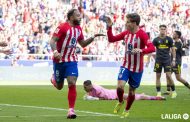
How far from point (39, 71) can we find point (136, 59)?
67.0 ft

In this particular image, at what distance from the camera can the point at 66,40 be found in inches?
602

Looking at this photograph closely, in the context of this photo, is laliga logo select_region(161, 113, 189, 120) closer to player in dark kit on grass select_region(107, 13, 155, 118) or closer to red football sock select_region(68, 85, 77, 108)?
player in dark kit on grass select_region(107, 13, 155, 118)

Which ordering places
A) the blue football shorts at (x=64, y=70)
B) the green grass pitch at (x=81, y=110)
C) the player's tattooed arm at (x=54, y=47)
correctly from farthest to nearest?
the blue football shorts at (x=64, y=70), the player's tattooed arm at (x=54, y=47), the green grass pitch at (x=81, y=110)

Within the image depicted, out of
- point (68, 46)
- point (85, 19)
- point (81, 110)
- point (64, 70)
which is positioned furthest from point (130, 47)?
point (85, 19)

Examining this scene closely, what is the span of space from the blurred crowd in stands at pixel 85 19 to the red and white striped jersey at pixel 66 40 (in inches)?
858

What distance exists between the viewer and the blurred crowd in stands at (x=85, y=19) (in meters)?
40.6

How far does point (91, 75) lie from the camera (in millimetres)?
35750

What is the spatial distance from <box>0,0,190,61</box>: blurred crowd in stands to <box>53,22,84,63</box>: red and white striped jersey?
71.5 ft

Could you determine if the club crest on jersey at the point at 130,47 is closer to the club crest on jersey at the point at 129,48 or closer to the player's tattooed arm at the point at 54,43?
the club crest on jersey at the point at 129,48

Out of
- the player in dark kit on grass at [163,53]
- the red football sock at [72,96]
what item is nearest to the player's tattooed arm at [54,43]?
the red football sock at [72,96]

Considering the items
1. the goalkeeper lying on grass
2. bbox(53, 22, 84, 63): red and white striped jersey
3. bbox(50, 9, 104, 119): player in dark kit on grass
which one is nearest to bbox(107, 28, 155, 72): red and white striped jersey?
bbox(50, 9, 104, 119): player in dark kit on grass

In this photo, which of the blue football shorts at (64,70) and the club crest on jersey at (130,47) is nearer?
the blue football shorts at (64,70)

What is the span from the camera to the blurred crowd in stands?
133 ft

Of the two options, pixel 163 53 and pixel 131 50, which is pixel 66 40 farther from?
pixel 163 53
